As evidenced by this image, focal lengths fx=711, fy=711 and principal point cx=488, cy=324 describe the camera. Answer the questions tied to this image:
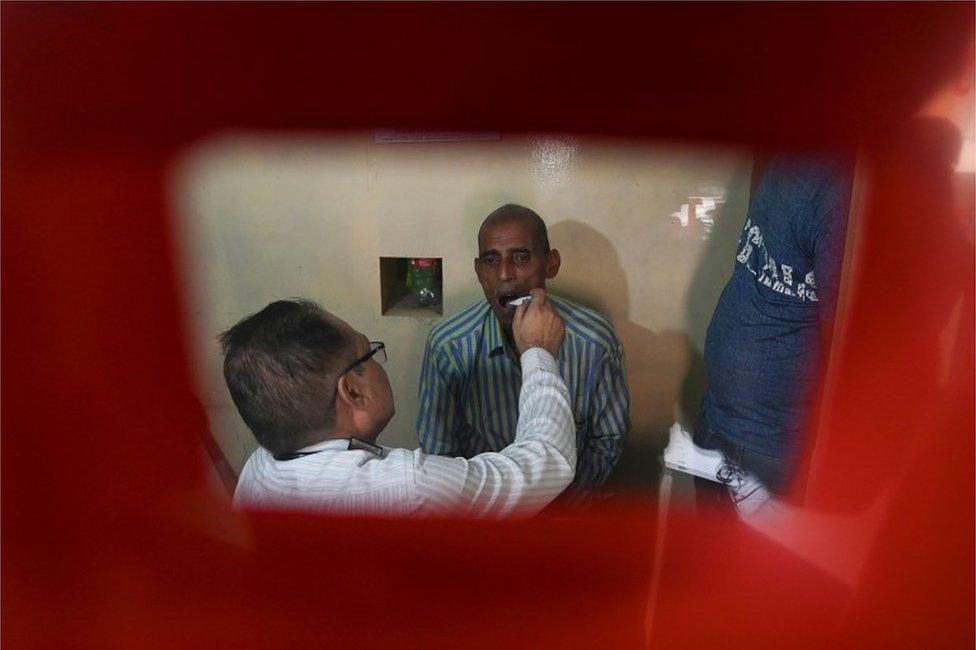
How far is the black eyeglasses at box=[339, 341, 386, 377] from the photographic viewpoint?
30.4 inches

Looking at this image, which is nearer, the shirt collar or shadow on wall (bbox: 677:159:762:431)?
shadow on wall (bbox: 677:159:762:431)


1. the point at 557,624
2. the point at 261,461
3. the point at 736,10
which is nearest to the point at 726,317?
the point at 736,10

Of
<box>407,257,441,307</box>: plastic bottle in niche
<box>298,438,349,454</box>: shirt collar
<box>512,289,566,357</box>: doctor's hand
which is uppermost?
<box>407,257,441,307</box>: plastic bottle in niche

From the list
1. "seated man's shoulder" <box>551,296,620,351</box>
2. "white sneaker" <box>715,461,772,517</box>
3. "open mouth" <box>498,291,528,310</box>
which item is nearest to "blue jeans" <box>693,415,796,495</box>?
"white sneaker" <box>715,461,772,517</box>

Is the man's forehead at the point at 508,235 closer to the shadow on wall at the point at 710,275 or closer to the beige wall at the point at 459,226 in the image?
the beige wall at the point at 459,226

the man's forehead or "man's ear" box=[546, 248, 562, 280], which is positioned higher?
the man's forehead

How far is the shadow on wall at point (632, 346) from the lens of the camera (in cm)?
72

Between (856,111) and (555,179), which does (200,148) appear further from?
(856,111)

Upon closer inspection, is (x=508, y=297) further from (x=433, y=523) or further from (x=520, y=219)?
(x=433, y=523)

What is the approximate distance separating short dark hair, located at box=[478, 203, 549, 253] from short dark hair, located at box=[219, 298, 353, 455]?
0.66 ft

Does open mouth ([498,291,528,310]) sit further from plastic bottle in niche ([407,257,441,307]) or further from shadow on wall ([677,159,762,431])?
shadow on wall ([677,159,762,431])

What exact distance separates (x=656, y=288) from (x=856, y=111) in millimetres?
248

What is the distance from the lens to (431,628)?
2.82 ft

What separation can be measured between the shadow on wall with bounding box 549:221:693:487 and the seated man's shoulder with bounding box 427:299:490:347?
0.27 ft
